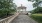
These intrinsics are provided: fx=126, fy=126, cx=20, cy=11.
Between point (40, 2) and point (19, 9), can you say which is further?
point (19, 9)

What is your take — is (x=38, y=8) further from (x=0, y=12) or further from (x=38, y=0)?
(x=0, y=12)

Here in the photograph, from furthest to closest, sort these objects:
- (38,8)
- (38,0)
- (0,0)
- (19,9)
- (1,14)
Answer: (19,9) → (38,8) → (1,14) → (38,0) → (0,0)

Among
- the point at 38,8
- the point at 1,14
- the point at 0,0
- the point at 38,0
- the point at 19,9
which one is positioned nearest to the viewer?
the point at 0,0

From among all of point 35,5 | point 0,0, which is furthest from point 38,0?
point 0,0

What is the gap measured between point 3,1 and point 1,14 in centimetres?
468

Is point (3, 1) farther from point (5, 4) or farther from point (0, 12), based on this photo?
point (0, 12)

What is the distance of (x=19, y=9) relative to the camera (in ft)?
233

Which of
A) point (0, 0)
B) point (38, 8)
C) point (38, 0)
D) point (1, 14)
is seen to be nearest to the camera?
point (0, 0)

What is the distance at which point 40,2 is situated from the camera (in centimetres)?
3203

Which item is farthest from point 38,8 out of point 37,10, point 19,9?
point 19,9

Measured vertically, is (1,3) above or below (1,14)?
above

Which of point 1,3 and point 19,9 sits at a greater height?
point 1,3

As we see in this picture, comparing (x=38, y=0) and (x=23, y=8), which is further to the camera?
(x=23, y=8)

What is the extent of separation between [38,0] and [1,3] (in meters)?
9.09
